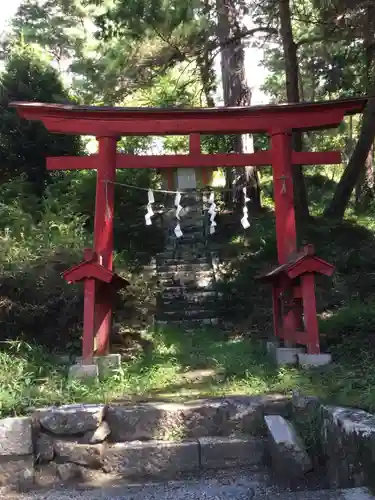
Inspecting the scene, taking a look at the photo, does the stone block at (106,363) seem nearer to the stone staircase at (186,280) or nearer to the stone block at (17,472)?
the stone block at (17,472)

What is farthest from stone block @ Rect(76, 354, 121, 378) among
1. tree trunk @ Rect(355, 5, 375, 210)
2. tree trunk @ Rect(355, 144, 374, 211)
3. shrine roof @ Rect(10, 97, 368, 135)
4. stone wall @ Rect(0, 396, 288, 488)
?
tree trunk @ Rect(355, 144, 374, 211)

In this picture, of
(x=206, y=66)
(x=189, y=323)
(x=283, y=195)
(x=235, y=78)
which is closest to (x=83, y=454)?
(x=283, y=195)

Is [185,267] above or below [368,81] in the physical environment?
below

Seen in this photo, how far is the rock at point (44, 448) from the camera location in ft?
16.4

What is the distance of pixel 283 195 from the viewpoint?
750 centimetres

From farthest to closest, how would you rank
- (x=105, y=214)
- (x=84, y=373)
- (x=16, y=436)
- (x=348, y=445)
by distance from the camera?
(x=105, y=214) < (x=84, y=373) < (x=16, y=436) < (x=348, y=445)

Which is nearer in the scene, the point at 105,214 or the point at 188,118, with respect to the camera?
the point at 105,214

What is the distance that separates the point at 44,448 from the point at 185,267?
6.32m

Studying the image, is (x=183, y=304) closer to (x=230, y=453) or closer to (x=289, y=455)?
(x=230, y=453)

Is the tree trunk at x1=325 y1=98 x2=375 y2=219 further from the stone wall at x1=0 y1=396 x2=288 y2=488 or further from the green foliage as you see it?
the stone wall at x1=0 y1=396 x2=288 y2=488

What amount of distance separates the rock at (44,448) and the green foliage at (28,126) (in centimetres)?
816

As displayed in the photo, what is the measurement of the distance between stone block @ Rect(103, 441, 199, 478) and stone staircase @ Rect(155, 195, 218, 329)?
4.09 meters

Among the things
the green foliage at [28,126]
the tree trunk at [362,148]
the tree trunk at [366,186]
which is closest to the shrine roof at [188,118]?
the tree trunk at [362,148]

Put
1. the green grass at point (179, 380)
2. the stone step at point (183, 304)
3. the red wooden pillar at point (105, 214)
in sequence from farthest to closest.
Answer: the stone step at point (183, 304)
the red wooden pillar at point (105, 214)
the green grass at point (179, 380)
